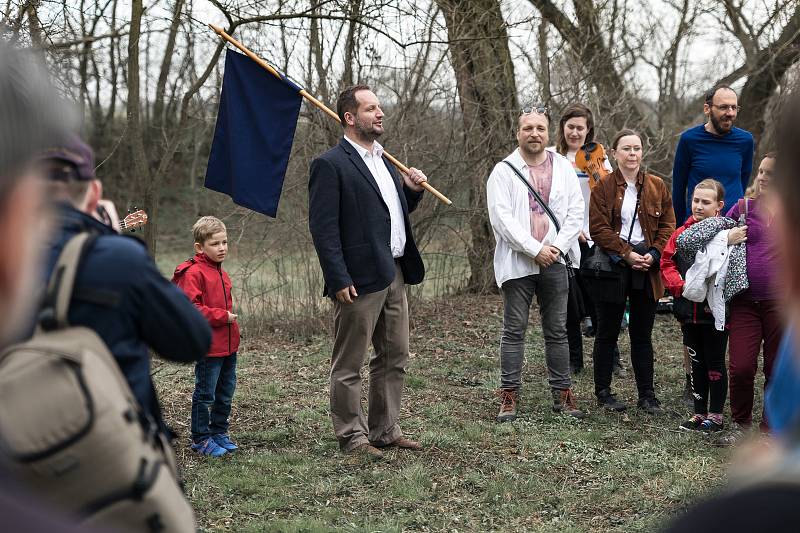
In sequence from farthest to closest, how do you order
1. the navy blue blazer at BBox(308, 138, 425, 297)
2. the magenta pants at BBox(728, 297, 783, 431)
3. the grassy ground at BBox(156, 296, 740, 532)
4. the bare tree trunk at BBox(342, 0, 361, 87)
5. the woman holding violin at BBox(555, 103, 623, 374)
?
the bare tree trunk at BBox(342, 0, 361, 87) → the woman holding violin at BBox(555, 103, 623, 374) → the magenta pants at BBox(728, 297, 783, 431) → the navy blue blazer at BBox(308, 138, 425, 297) → the grassy ground at BBox(156, 296, 740, 532)

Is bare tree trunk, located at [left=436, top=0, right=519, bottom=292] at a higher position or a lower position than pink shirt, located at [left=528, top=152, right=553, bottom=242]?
higher

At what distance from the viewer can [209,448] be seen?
239 inches

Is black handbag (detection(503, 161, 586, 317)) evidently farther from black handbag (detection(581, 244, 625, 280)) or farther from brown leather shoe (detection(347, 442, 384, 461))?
brown leather shoe (detection(347, 442, 384, 461))

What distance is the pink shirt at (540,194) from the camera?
22.3 feet

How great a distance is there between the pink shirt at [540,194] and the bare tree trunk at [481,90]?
448 centimetres

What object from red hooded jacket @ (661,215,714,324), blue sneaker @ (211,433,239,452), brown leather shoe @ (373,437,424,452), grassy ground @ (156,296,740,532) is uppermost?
red hooded jacket @ (661,215,714,324)

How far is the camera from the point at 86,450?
5.88 feet

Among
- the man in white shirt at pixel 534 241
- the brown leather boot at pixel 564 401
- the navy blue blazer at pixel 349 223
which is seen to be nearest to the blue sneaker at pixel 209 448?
the navy blue blazer at pixel 349 223

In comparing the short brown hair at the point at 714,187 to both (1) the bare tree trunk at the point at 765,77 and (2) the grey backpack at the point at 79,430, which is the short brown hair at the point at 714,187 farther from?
(1) the bare tree trunk at the point at 765,77

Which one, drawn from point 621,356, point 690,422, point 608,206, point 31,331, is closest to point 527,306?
point 608,206

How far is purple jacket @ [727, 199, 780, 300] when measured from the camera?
594 cm

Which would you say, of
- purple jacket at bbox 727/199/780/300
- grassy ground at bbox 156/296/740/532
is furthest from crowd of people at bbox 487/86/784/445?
grassy ground at bbox 156/296/740/532

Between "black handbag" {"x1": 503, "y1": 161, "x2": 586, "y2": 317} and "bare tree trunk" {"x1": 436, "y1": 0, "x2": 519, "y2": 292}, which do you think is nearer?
"black handbag" {"x1": 503, "y1": 161, "x2": 586, "y2": 317}

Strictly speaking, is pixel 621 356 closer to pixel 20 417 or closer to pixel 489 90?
pixel 489 90
